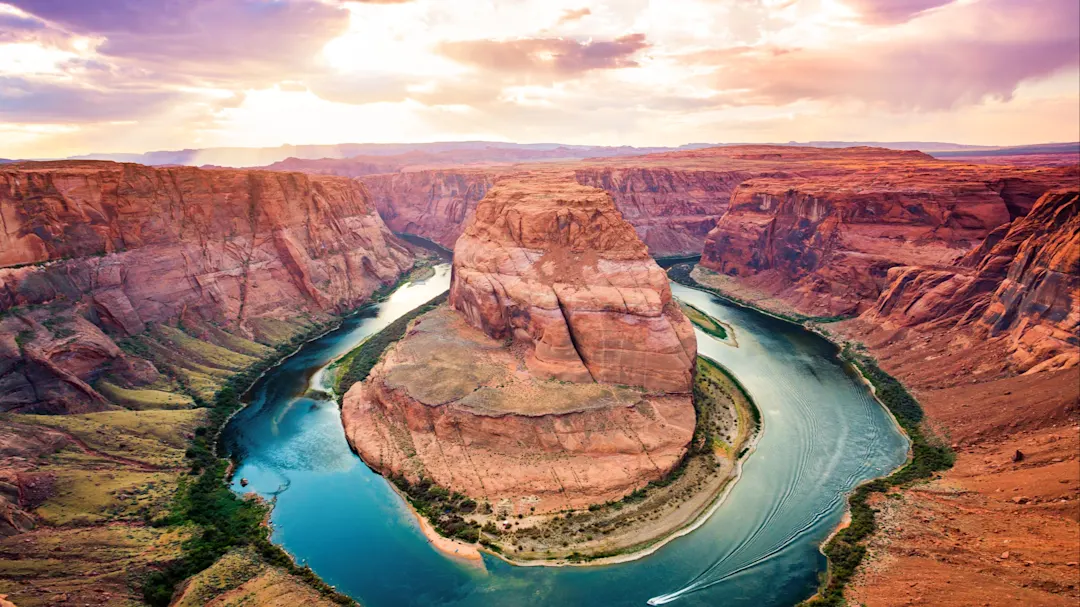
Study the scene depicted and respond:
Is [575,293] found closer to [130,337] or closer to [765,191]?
[130,337]

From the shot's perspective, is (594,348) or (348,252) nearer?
(594,348)

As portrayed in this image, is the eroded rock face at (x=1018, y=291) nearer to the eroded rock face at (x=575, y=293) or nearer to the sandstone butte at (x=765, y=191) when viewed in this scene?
the sandstone butte at (x=765, y=191)

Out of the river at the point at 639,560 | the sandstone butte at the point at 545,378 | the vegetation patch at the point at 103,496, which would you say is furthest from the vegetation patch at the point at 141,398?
the sandstone butte at the point at 545,378

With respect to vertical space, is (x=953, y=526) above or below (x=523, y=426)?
below

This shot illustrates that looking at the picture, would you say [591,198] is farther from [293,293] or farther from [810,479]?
[293,293]

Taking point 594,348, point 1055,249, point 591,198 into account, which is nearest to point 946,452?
point 1055,249

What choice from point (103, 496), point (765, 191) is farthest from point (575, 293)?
point (765, 191)

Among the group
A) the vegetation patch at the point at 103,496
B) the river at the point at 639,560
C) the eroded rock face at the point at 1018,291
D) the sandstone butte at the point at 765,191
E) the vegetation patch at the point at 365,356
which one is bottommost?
the river at the point at 639,560

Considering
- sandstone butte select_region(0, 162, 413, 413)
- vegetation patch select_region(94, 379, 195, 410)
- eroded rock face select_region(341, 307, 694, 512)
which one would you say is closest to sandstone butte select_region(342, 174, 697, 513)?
eroded rock face select_region(341, 307, 694, 512)
